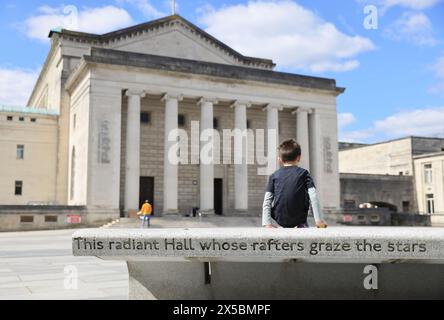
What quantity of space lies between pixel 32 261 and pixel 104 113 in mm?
20714

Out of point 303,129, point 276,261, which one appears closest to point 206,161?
point 303,129

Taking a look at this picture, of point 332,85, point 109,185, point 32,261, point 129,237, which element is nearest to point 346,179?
point 332,85

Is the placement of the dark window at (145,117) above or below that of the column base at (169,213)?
above

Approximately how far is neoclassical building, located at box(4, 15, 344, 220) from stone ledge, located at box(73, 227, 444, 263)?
1149 inches

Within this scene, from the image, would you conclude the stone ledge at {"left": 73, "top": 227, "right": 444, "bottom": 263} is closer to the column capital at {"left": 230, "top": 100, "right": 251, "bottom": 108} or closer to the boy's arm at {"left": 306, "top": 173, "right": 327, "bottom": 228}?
the boy's arm at {"left": 306, "top": 173, "right": 327, "bottom": 228}

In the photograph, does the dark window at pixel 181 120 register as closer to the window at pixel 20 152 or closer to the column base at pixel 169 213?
the column base at pixel 169 213

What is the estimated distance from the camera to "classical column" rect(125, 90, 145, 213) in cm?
3375

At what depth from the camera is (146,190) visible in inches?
1478

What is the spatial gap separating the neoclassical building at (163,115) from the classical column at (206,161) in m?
0.08

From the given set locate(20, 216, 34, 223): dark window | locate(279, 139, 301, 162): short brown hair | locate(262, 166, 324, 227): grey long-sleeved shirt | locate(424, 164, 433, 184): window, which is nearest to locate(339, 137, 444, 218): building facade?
locate(424, 164, 433, 184): window

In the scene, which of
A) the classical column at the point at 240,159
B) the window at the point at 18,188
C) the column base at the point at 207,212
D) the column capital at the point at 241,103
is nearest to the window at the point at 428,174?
the classical column at the point at 240,159

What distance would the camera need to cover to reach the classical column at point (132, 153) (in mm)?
33750

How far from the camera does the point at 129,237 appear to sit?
4387 mm
